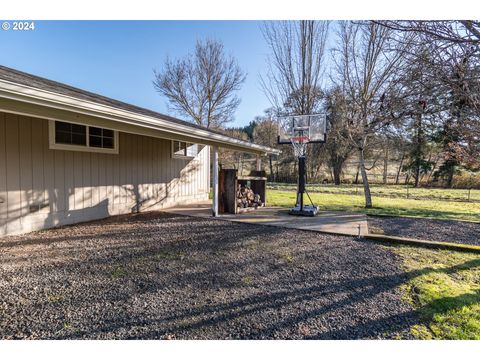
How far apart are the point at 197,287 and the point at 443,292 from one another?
277 cm

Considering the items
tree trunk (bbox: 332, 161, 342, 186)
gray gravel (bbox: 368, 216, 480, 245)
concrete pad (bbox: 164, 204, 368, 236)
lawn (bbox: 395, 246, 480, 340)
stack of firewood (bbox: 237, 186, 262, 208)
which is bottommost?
lawn (bbox: 395, 246, 480, 340)

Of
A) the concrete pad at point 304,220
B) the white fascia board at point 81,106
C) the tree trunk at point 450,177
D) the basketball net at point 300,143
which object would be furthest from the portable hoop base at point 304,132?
the tree trunk at point 450,177

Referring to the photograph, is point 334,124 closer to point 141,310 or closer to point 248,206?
point 248,206

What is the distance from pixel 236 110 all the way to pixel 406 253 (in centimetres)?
1751

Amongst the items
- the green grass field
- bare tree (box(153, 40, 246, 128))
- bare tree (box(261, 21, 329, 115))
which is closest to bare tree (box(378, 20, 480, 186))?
bare tree (box(261, 21, 329, 115))

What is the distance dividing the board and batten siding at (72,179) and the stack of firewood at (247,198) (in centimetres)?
225

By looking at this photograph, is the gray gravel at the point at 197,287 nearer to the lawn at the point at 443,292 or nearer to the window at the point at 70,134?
the lawn at the point at 443,292

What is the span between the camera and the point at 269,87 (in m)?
10.0

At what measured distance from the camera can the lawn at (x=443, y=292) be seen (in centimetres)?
209

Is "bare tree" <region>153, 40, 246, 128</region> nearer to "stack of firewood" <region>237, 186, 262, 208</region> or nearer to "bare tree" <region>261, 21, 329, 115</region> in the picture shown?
"bare tree" <region>261, 21, 329, 115</region>

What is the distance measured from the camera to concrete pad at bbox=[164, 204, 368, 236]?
544 centimetres

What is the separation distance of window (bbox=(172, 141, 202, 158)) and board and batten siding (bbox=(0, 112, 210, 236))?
18 cm

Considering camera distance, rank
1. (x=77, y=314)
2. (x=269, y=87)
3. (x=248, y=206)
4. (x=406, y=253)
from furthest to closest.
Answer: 1. (x=269, y=87)
2. (x=248, y=206)
3. (x=406, y=253)
4. (x=77, y=314)
